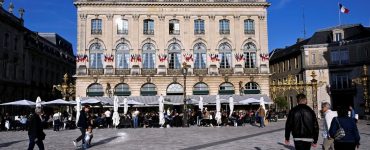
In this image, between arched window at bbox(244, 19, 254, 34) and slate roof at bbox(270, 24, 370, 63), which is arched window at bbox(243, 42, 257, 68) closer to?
arched window at bbox(244, 19, 254, 34)

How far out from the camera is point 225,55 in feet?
138

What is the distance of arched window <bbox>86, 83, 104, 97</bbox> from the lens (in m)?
40.0

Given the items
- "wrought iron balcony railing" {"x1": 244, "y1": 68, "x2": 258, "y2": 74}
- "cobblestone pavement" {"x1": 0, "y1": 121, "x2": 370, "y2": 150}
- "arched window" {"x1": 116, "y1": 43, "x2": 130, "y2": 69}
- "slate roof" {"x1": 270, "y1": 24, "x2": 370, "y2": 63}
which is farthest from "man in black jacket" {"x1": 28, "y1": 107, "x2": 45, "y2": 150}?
"slate roof" {"x1": 270, "y1": 24, "x2": 370, "y2": 63}

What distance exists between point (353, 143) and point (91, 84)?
3479cm

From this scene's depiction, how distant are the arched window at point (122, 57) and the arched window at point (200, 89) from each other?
7249mm

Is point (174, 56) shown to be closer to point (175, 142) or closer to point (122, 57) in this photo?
point (122, 57)

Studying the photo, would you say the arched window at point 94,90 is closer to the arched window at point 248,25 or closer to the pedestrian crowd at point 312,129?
the arched window at point 248,25

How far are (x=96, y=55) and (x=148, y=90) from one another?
635 cm

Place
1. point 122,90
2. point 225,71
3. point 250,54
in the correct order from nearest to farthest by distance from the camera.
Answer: point 122,90, point 225,71, point 250,54

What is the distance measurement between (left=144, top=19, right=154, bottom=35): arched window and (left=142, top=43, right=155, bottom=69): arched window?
1.25 m

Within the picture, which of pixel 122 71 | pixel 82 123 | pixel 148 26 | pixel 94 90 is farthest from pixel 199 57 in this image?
pixel 82 123

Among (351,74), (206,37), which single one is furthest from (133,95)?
(351,74)

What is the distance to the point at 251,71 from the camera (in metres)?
41.6

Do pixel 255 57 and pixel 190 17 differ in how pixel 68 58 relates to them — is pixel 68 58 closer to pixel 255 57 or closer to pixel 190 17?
pixel 190 17
